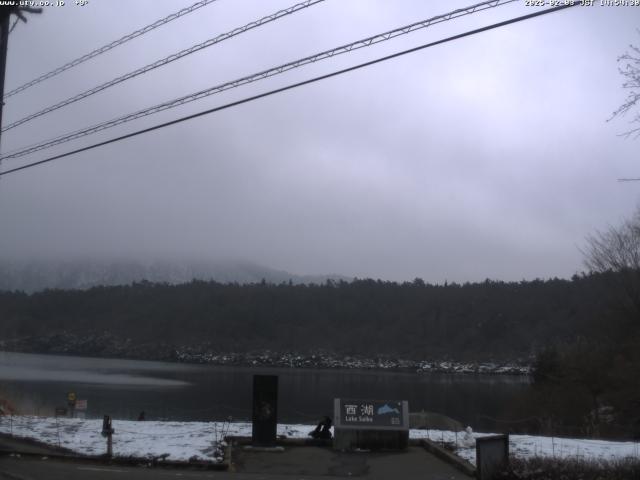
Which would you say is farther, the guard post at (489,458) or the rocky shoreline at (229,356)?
the rocky shoreline at (229,356)

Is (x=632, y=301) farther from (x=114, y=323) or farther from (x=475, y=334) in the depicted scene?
(x=114, y=323)

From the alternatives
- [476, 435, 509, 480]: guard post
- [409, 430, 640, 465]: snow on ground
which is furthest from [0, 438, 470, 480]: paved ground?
[476, 435, 509, 480]: guard post

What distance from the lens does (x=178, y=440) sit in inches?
801

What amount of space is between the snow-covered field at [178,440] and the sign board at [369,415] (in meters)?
1.91

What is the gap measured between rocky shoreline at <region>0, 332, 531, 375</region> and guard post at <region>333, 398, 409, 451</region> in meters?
99.4

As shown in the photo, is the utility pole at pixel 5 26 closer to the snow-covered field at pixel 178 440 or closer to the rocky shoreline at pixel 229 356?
the snow-covered field at pixel 178 440

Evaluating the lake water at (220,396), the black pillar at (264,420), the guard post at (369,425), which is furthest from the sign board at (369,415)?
the lake water at (220,396)

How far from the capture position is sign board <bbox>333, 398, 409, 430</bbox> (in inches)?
792

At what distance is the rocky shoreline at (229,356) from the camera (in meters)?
135

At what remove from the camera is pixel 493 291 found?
157 metres

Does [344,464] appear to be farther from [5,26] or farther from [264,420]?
[5,26]

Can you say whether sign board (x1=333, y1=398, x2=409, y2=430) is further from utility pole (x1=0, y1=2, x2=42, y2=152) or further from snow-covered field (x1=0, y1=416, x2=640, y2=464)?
utility pole (x1=0, y1=2, x2=42, y2=152)

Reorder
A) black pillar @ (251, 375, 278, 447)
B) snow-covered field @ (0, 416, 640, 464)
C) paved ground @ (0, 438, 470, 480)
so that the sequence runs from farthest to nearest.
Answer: black pillar @ (251, 375, 278, 447), snow-covered field @ (0, 416, 640, 464), paved ground @ (0, 438, 470, 480)

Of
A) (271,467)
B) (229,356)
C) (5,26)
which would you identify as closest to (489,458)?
(271,467)
